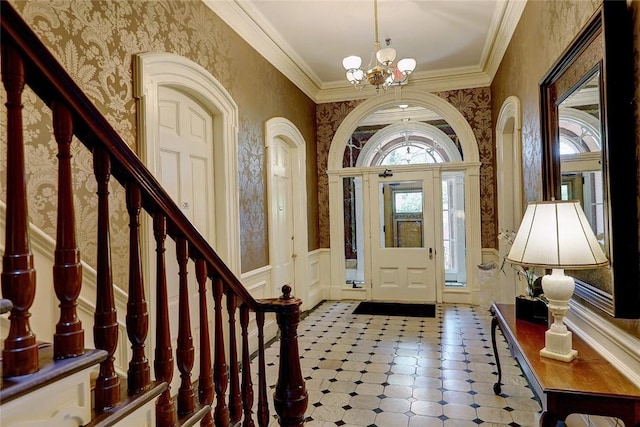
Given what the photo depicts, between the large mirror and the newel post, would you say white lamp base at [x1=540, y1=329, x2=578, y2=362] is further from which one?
the newel post

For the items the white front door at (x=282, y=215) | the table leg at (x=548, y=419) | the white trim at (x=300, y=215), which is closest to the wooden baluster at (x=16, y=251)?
the table leg at (x=548, y=419)

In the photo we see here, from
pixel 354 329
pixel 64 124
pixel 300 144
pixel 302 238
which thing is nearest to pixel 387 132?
pixel 300 144

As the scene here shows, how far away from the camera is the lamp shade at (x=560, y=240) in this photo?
1.66 metres

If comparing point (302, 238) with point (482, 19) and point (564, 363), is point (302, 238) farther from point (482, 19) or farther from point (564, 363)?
point (564, 363)

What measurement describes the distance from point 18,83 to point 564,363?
7.28 ft

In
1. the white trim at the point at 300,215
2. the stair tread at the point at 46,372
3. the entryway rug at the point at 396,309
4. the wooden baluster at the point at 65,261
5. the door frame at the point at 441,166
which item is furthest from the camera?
the door frame at the point at 441,166

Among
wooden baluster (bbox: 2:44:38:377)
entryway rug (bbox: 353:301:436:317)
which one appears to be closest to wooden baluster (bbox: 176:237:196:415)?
wooden baluster (bbox: 2:44:38:377)

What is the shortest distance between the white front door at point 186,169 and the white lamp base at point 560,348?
2321 millimetres

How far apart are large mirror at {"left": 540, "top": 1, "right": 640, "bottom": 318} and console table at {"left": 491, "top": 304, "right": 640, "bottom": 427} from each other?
0.26 m

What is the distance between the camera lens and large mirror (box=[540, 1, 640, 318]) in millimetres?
1607

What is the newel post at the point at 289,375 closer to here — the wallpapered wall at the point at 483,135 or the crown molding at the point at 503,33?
the crown molding at the point at 503,33

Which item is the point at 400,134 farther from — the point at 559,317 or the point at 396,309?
the point at 559,317

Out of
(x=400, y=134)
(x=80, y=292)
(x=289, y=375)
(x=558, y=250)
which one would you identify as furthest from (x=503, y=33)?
(x=80, y=292)

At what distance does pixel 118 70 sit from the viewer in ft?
7.54
